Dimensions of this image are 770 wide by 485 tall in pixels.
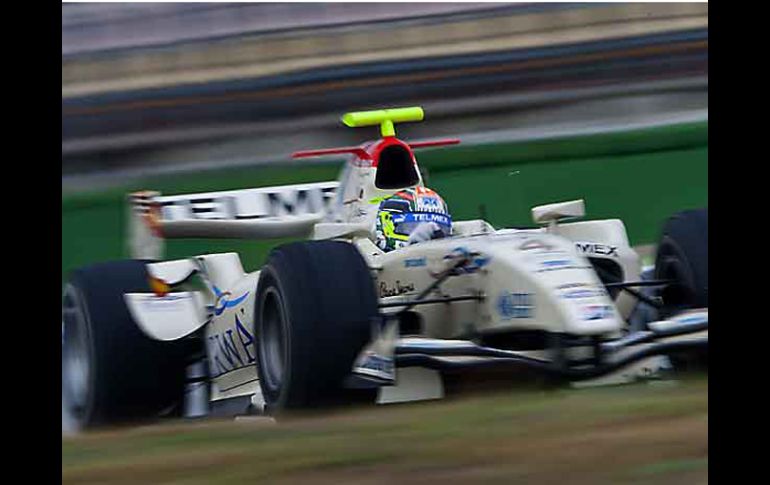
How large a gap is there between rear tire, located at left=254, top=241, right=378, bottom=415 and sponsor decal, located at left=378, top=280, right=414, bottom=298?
72cm

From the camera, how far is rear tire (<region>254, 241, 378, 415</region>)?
5.08 metres

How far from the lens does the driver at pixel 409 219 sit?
639cm

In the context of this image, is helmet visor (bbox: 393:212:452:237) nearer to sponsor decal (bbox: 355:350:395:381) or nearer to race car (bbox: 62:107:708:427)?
race car (bbox: 62:107:708:427)

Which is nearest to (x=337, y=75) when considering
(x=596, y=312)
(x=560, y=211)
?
(x=560, y=211)

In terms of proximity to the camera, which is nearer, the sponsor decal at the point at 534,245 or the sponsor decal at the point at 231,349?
the sponsor decal at the point at 534,245

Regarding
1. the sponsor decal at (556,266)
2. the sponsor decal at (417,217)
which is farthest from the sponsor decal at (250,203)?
the sponsor decal at (556,266)

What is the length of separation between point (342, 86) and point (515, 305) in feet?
24.7

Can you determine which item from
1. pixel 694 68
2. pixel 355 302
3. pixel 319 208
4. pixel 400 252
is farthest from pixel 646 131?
pixel 355 302

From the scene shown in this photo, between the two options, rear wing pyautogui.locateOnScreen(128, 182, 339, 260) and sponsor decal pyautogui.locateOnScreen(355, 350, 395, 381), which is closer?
sponsor decal pyautogui.locateOnScreen(355, 350, 395, 381)

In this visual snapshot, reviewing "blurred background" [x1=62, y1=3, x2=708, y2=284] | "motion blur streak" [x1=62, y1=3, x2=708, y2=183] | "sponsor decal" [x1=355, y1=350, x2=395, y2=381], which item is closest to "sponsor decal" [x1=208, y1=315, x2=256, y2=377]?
"sponsor decal" [x1=355, y1=350, x2=395, y2=381]

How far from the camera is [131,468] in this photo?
437cm

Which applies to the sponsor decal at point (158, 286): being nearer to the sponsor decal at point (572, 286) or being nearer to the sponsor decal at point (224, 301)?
the sponsor decal at point (224, 301)

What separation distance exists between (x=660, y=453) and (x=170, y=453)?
5.15 ft

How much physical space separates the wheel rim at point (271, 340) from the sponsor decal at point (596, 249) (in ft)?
5.35
